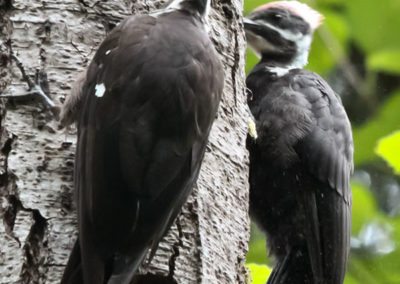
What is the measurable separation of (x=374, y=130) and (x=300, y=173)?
921mm

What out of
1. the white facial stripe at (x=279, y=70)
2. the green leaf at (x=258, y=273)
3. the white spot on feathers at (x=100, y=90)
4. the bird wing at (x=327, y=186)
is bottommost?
the green leaf at (x=258, y=273)

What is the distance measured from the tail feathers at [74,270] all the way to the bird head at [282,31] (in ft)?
6.20

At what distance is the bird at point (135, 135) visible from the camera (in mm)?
2531

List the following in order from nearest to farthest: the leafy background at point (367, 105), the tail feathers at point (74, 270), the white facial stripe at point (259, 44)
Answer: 1. the tail feathers at point (74, 270)
2. the white facial stripe at point (259, 44)
3. the leafy background at point (367, 105)

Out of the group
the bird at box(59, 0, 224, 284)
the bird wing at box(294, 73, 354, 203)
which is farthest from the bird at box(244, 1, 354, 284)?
the bird at box(59, 0, 224, 284)

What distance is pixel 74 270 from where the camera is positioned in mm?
2500

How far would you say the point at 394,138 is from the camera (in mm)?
3311

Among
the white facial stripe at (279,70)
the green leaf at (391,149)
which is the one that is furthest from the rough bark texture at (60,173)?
the white facial stripe at (279,70)

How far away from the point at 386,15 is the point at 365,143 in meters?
0.58

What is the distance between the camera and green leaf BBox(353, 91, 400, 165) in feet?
14.8

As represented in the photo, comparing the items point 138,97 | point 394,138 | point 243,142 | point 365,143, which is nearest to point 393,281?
point 365,143

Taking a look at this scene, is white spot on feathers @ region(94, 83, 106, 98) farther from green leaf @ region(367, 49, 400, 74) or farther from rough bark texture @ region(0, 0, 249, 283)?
green leaf @ region(367, 49, 400, 74)

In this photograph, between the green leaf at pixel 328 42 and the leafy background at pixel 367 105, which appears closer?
the leafy background at pixel 367 105

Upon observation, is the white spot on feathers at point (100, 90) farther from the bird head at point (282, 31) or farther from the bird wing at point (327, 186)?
the bird head at point (282, 31)
